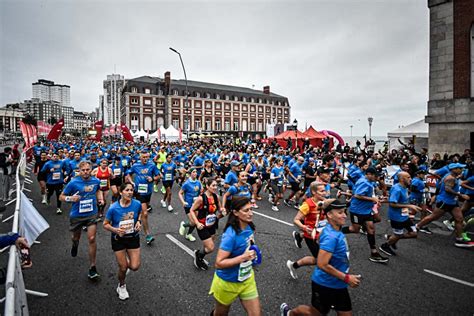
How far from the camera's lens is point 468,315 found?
136 inches

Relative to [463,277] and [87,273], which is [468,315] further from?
[87,273]

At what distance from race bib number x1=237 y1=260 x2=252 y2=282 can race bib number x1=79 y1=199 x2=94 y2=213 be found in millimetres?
3609

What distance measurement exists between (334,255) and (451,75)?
671 inches

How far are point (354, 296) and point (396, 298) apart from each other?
0.63 m

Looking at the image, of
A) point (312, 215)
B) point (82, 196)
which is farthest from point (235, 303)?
point (82, 196)

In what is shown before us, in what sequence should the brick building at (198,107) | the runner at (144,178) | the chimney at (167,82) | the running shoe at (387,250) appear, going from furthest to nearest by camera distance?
the chimney at (167,82)
the brick building at (198,107)
the runner at (144,178)
the running shoe at (387,250)

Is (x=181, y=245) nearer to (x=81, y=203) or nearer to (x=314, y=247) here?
(x=81, y=203)

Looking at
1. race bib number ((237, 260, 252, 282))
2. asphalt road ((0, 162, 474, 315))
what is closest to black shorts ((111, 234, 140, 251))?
asphalt road ((0, 162, 474, 315))

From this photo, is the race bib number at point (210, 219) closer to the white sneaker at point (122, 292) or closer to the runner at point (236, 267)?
the white sneaker at point (122, 292)

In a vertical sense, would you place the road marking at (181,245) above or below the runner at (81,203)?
below

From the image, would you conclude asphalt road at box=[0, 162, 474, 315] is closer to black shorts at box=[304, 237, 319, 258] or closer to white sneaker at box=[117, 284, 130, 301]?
white sneaker at box=[117, 284, 130, 301]

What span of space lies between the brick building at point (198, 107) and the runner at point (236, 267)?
187 ft

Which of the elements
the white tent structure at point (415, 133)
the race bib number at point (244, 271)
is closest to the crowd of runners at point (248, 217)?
the race bib number at point (244, 271)

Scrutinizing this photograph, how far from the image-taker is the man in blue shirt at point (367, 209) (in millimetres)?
5054
